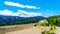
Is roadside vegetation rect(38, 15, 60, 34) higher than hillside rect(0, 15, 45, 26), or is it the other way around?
hillside rect(0, 15, 45, 26)

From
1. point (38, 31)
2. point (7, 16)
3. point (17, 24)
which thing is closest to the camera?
point (38, 31)

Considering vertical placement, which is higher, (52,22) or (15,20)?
(15,20)

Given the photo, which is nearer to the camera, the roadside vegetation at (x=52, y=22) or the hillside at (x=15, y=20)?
the roadside vegetation at (x=52, y=22)

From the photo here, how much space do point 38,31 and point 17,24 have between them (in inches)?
59.4

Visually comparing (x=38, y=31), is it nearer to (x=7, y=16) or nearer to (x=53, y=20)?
(x=53, y=20)

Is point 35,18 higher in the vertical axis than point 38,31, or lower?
higher

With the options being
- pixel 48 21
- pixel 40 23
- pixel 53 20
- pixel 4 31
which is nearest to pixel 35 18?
pixel 40 23

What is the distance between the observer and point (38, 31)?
699 cm

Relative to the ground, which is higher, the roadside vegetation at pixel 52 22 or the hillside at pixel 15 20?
the hillside at pixel 15 20

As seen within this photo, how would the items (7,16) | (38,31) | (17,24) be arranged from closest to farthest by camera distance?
(38,31)
(7,16)
(17,24)

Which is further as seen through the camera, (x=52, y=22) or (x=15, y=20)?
(x=15, y=20)

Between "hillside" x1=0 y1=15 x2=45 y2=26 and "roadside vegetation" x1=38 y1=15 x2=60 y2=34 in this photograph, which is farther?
"hillside" x1=0 y1=15 x2=45 y2=26

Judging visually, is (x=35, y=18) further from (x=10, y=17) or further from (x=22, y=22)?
(x=10, y=17)

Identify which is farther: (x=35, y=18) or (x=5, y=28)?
(x=35, y=18)
